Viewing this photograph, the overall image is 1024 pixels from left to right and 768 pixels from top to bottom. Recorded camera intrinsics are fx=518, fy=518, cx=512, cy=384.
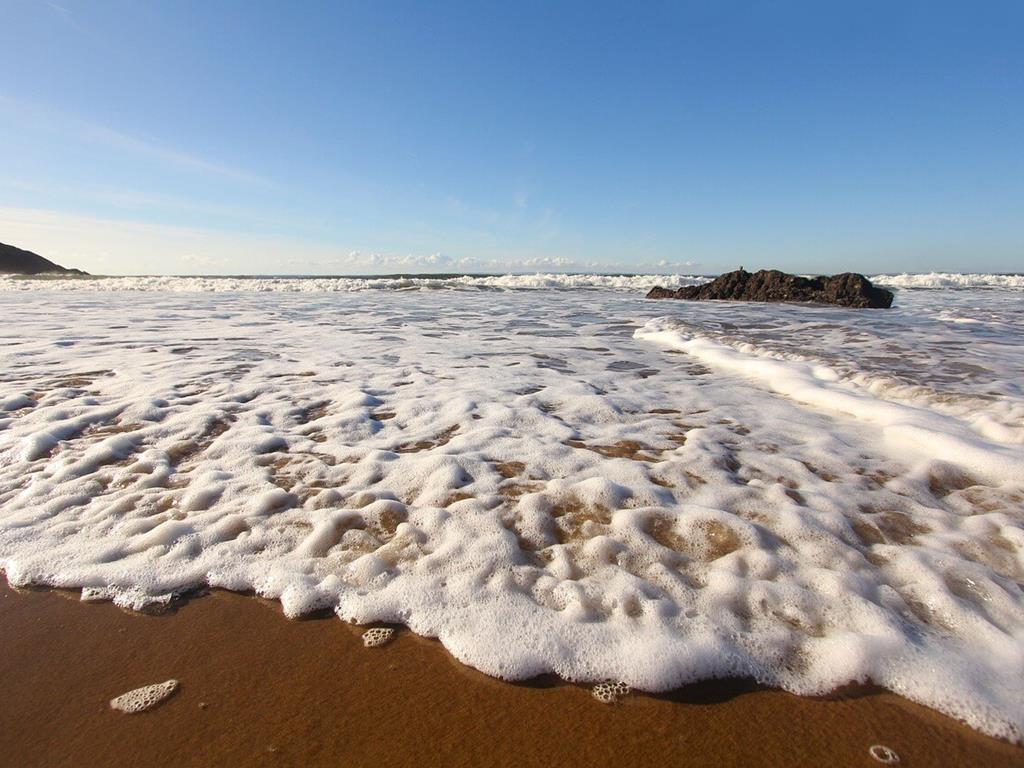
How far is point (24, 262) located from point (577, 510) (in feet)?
227

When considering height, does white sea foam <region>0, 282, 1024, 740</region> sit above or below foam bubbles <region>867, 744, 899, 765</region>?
above

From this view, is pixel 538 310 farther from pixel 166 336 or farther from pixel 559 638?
pixel 559 638

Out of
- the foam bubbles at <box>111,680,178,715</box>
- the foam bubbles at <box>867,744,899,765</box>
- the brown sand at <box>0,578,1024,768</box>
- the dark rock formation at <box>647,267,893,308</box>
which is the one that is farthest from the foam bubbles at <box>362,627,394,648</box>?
the dark rock formation at <box>647,267,893,308</box>

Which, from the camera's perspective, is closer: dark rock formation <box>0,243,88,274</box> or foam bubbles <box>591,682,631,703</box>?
foam bubbles <box>591,682,631,703</box>

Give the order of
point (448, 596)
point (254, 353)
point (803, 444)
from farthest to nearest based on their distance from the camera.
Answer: point (254, 353)
point (803, 444)
point (448, 596)

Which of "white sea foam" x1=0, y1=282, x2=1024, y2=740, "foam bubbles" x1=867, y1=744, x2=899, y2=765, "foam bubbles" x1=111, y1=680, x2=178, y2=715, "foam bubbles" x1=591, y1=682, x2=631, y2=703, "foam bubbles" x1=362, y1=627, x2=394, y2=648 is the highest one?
"white sea foam" x1=0, y1=282, x2=1024, y2=740

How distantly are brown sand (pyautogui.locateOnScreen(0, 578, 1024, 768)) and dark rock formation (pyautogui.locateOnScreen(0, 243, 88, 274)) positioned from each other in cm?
5939

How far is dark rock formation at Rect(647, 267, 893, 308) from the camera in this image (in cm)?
1518

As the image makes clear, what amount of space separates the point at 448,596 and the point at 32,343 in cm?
829

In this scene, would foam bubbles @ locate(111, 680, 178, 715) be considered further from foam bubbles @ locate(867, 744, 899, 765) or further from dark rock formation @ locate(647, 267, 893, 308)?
dark rock formation @ locate(647, 267, 893, 308)

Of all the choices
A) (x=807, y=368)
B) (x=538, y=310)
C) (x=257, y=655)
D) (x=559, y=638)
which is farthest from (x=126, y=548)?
(x=538, y=310)

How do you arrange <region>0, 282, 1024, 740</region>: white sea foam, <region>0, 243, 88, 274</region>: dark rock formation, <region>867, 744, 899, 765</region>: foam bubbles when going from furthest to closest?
<region>0, 243, 88, 274</region>: dark rock formation
<region>0, 282, 1024, 740</region>: white sea foam
<region>867, 744, 899, 765</region>: foam bubbles

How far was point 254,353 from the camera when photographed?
6586mm

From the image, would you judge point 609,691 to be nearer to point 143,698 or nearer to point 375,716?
point 375,716
